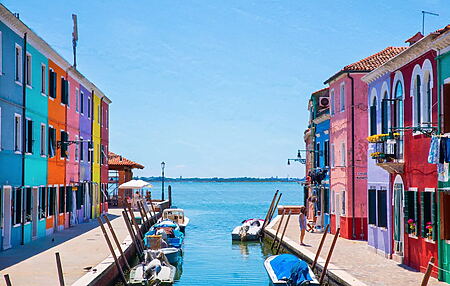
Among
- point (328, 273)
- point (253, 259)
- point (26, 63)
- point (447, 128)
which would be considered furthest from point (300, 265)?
point (26, 63)

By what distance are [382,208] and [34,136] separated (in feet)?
48.4

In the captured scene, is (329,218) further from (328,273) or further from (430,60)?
(430,60)

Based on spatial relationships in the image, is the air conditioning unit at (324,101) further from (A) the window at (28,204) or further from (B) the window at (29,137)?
(A) the window at (28,204)

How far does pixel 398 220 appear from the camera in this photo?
846 inches

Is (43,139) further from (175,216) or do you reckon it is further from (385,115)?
(175,216)

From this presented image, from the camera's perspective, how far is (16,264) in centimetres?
2048

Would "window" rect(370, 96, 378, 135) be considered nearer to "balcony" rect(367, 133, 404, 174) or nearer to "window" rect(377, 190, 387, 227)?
"window" rect(377, 190, 387, 227)

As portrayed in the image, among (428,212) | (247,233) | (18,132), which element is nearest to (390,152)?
(428,212)

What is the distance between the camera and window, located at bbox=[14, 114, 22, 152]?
2589 cm

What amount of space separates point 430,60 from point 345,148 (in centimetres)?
1225

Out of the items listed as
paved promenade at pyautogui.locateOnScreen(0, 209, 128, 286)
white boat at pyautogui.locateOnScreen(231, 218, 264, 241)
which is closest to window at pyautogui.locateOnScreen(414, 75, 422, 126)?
paved promenade at pyautogui.locateOnScreen(0, 209, 128, 286)

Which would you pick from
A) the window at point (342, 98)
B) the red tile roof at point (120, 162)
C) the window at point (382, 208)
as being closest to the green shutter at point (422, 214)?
the window at point (382, 208)

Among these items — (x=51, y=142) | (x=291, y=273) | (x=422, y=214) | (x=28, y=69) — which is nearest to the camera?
(x=422, y=214)

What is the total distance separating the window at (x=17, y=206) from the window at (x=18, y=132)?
1651mm
